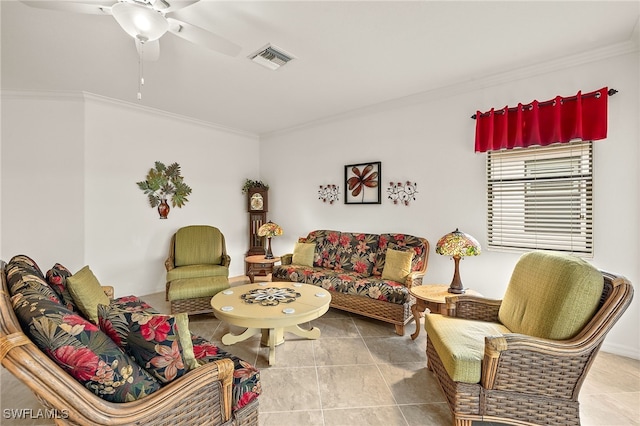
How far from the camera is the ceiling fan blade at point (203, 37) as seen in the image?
1922mm

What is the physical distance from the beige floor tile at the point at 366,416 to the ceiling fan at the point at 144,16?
257 cm

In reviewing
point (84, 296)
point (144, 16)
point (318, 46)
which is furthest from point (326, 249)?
point (144, 16)

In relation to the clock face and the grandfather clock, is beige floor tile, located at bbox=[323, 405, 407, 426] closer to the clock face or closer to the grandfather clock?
the grandfather clock

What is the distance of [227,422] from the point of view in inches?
52.8

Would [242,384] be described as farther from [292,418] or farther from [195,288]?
[195,288]

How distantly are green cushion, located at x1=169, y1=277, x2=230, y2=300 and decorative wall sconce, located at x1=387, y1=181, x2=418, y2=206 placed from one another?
246 cm

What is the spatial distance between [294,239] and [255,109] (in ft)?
7.52

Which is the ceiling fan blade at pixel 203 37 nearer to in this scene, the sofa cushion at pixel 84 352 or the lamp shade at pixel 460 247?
the sofa cushion at pixel 84 352

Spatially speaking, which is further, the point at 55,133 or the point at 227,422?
the point at 55,133

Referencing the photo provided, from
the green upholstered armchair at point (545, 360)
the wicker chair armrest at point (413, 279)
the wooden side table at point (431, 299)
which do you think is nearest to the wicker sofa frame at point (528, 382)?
the green upholstered armchair at point (545, 360)

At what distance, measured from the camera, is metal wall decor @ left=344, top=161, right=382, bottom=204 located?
408cm

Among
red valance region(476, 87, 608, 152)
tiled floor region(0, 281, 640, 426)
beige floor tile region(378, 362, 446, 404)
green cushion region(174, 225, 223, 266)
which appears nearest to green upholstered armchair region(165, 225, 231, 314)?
green cushion region(174, 225, 223, 266)

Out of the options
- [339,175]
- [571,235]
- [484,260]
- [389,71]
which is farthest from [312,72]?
[571,235]

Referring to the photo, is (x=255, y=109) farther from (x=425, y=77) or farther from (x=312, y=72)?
(x=425, y=77)
